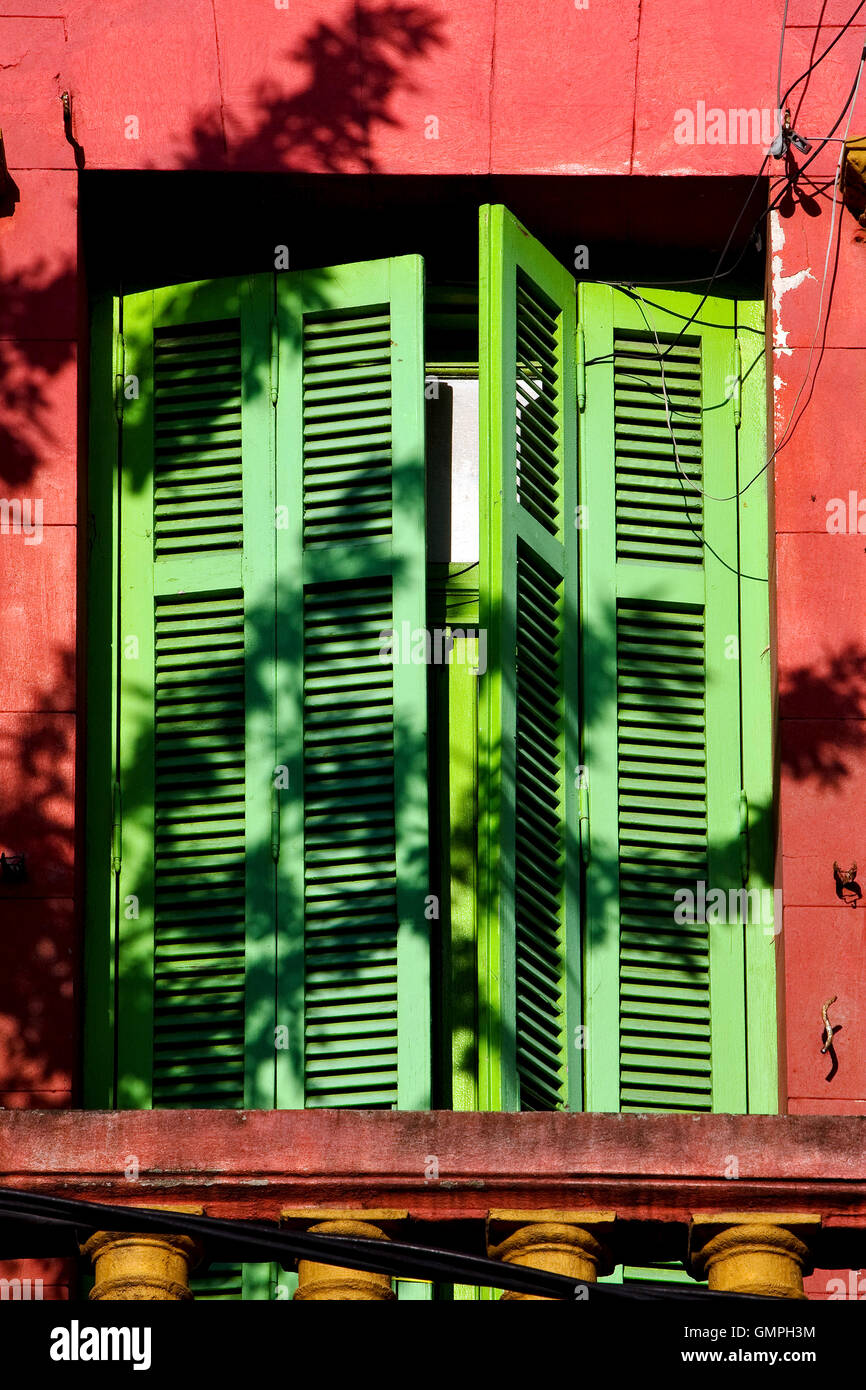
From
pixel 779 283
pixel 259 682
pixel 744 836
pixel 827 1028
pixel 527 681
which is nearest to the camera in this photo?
pixel 827 1028

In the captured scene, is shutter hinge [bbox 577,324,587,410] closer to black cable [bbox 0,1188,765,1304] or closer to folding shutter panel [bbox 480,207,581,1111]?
folding shutter panel [bbox 480,207,581,1111]

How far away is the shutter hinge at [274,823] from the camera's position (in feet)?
34.7

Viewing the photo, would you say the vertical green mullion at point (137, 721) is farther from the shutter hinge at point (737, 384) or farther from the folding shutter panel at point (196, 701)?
the shutter hinge at point (737, 384)

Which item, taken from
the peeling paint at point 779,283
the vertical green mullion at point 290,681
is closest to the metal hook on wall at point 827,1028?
the vertical green mullion at point 290,681

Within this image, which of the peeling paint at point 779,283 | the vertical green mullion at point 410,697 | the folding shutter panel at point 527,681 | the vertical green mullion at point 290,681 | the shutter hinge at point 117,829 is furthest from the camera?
the peeling paint at point 779,283

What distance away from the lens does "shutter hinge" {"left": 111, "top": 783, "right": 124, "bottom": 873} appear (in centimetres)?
1067

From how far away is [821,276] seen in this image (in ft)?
36.5

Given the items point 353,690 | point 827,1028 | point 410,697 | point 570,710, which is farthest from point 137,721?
point 827,1028

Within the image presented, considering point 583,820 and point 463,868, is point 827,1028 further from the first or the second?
point 463,868

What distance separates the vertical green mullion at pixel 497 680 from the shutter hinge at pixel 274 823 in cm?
86

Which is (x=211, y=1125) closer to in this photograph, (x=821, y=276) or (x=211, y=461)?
(x=211, y=461)

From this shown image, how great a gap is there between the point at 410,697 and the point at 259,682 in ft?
2.12

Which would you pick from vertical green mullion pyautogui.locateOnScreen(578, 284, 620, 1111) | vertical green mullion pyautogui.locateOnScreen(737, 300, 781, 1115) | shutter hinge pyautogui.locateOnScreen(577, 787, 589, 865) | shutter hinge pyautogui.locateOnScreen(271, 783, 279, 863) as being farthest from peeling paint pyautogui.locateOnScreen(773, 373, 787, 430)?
shutter hinge pyautogui.locateOnScreen(271, 783, 279, 863)

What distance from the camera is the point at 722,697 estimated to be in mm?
10891
